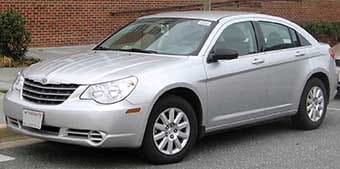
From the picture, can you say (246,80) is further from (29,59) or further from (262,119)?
(29,59)

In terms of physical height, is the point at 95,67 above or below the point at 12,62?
above

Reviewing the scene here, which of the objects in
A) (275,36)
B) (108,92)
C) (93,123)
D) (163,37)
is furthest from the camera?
(275,36)

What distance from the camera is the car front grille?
596 centimetres

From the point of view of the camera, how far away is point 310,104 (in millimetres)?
8102

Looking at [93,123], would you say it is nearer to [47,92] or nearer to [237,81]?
[47,92]

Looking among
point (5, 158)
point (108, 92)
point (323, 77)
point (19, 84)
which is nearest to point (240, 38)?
point (323, 77)

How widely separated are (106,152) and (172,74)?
1179mm

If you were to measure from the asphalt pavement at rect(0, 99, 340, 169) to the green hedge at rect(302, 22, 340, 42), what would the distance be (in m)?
13.8

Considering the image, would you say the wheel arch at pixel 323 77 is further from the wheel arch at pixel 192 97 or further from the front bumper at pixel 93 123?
the front bumper at pixel 93 123

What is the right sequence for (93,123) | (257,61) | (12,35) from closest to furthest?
1. (93,123)
2. (257,61)
3. (12,35)

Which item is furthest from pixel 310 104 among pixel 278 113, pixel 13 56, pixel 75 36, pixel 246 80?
pixel 75 36

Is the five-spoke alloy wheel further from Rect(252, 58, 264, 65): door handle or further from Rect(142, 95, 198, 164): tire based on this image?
Rect(252, 58, 264, 65): door handle

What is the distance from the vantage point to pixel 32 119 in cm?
609

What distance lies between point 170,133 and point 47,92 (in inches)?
Answer: 48.9
